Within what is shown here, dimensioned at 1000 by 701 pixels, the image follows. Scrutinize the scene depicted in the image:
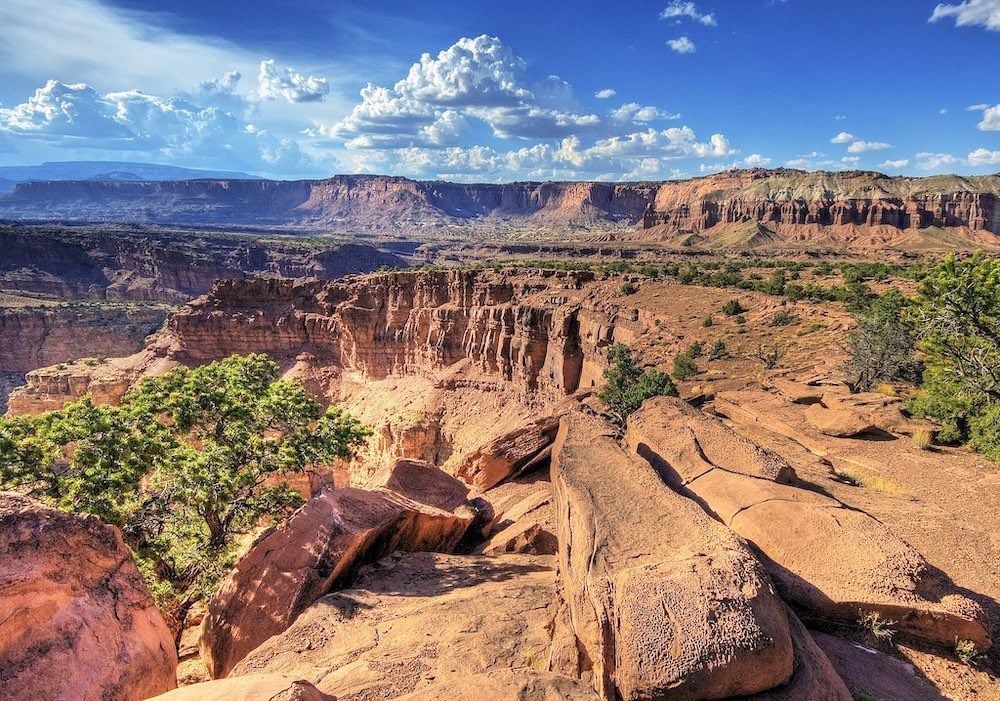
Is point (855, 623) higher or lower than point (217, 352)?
higher

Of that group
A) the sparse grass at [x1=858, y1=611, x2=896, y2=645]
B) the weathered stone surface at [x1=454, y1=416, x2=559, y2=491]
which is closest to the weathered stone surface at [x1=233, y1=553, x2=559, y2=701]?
the sparse grass at [x1=858, y1=611, x2=896, y2=645]

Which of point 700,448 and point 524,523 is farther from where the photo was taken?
point 524,523

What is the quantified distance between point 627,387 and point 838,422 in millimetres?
8511

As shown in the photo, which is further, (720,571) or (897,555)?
(897,555)

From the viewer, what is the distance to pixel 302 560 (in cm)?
1072

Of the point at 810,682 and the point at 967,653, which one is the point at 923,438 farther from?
the point at 810,682

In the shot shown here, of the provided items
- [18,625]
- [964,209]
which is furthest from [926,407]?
[964,209]

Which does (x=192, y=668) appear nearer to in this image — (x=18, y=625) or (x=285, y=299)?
(x=18, y=625)

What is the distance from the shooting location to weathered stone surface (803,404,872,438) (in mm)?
Result: 18634

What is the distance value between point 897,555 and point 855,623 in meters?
1.51

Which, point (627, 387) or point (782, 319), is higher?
point (782, 319)

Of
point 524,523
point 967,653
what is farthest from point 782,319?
point 967,653

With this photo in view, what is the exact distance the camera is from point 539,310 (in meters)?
37.8

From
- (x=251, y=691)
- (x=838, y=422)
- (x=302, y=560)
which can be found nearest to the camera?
(x=251, y=691)
